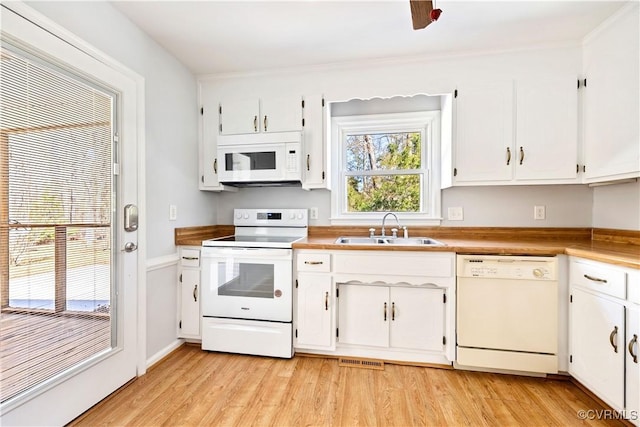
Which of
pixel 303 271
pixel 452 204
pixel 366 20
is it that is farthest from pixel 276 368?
pixel 366 20

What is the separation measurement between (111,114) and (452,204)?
2.65 metres

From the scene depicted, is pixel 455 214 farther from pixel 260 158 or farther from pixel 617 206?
pixel 260 158

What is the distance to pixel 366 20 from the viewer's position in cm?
186

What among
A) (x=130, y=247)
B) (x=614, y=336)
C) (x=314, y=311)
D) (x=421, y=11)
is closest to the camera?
(x=421, y=11)

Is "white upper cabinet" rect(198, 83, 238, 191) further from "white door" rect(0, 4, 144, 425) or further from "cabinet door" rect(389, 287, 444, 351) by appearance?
"cabinet door" rect(389, 287, 444, 351)

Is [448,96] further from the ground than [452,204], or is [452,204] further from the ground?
[448,96]

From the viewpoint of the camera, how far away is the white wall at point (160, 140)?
1745 millimetres

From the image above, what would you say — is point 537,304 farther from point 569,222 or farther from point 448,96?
point 448,96

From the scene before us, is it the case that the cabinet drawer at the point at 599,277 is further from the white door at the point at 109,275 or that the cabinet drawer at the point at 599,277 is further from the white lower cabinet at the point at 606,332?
the white door at the point at 109,275

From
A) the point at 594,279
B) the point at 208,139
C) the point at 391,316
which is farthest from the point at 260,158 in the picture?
the point at 594,279

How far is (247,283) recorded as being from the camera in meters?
2.21

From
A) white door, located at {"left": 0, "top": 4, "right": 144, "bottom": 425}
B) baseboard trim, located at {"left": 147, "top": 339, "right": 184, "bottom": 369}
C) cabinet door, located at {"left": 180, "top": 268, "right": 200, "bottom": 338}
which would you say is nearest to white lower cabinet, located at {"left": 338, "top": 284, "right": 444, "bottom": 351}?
cabinet door, located at {"left": 180, "top": 268, "right": 200, "bottom": 338}

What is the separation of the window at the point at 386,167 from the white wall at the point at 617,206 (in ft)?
3.86

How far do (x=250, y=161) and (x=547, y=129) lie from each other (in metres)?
2.34
